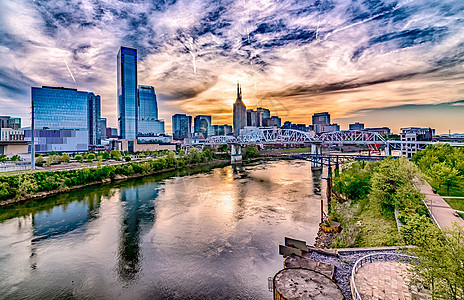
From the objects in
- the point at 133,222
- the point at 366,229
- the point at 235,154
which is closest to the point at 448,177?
the point at 366,229

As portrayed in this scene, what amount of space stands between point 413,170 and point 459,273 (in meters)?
11.2

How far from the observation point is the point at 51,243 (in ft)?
46.7

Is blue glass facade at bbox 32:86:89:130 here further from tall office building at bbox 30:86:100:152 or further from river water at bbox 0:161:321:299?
river water at bbox 0:161:321:299

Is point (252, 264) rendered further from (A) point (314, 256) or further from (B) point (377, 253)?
(B) point (377, 253)

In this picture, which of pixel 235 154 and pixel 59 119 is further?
pixel 59 119

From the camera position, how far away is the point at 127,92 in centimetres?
12388

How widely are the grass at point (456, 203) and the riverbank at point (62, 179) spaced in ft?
118

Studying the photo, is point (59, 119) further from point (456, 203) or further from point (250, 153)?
point (456, 203)


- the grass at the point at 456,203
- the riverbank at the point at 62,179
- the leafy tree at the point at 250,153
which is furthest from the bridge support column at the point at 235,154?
the grass at the point at 456,203

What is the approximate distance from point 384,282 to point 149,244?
12.2 metres

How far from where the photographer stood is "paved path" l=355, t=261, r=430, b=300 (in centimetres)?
657

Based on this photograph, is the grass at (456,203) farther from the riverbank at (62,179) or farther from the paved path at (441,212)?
the riverbank at (62,179)

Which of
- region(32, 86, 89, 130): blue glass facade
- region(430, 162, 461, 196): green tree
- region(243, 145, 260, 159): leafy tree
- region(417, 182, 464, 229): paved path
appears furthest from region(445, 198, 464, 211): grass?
region(32, 86, 89, 130): blue glass facade

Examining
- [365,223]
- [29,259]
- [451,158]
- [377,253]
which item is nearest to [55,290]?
[29,259]
